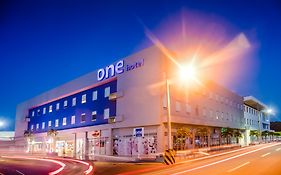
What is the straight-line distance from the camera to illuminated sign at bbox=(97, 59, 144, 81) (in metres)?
43.0

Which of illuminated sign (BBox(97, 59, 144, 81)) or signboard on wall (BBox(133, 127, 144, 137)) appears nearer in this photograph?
signboard on wall (BBox(133, 127, 144, 137))

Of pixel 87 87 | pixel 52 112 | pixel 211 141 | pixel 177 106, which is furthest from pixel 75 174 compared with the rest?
pixel 52 112

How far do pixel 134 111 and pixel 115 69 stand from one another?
8.31 meters

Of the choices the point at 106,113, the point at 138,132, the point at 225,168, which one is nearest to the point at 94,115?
the point at 106,113

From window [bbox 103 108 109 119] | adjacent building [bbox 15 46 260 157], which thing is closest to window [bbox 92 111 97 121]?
adjacent building [bbox 15 46 260 157]

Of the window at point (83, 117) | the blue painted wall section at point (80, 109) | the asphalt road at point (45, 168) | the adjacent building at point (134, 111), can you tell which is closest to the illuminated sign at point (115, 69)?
the adjacent building at point (134, 111)

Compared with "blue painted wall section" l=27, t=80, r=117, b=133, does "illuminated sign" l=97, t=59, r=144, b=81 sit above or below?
above

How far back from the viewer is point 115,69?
4659 cm

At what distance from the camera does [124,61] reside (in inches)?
1777

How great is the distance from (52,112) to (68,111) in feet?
28.0

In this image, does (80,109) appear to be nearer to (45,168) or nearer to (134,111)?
(134,111)

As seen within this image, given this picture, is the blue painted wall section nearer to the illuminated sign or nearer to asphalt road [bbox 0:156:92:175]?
the illuminated sign

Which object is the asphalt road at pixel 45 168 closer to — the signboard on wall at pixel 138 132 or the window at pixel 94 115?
the signboard on wall at pixel 138 132

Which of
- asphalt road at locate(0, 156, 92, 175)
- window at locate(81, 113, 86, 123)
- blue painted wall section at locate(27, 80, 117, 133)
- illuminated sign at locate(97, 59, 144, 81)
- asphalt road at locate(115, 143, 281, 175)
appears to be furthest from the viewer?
window at locate(81, 113, 86, 123)
